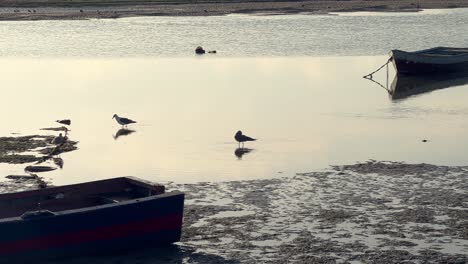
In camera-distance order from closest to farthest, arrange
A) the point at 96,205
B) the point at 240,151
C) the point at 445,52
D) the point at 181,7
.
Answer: the point at 96,205 → the point at 240,151 → the point at 445,52 → the point at 181,7

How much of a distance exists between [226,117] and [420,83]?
12.7 metres

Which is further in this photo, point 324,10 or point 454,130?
point 324,10

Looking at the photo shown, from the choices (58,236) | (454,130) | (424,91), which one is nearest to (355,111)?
(454,130)

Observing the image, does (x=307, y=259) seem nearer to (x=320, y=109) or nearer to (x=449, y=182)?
(x=449, y=182)

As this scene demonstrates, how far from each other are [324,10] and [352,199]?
68.7 metres

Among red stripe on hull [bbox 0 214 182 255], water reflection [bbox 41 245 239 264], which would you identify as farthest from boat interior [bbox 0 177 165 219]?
water reflection [bbox 41 245 239 264]

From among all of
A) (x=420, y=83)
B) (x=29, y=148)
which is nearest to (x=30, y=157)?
(x=29, y=148)

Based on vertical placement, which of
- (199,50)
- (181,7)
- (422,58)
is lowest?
(422,58)

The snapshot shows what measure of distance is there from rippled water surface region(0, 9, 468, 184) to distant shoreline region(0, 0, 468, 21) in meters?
19.2

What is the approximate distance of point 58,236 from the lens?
17078mm

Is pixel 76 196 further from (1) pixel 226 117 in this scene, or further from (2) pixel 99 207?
(1) pixel 226 117

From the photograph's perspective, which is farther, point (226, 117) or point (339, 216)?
point (226, 117)

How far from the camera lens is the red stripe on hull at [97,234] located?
55.2 feet

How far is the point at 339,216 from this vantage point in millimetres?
19312
